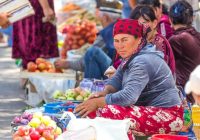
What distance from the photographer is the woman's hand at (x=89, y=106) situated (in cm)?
657

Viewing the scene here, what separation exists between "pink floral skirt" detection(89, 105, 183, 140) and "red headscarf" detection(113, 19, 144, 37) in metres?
0.65

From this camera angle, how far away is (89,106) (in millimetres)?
6570

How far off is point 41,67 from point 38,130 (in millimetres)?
3960

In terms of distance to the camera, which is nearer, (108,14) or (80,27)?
(108,14)

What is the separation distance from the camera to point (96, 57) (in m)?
9.30

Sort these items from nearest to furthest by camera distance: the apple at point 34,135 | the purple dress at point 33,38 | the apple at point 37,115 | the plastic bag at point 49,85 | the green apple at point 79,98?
the apple at point 34,135, the apple at point 37,115, the green apple at point 79,98, the plastic bag at point 49,85, the purple dress at point 33,38

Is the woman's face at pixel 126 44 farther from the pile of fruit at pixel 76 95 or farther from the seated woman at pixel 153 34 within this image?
the pile of fruit at pixel 76 95

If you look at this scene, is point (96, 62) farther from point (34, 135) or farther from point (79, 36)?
point (34, 135)

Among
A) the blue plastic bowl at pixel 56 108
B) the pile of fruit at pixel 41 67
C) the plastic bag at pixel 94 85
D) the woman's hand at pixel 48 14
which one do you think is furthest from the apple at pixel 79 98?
the woman's hand at pixel 48 14

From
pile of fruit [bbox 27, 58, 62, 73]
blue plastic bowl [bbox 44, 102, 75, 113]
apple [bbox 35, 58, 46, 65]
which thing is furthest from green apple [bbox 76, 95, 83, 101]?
apple [bbox 35, 58, 46, 65]

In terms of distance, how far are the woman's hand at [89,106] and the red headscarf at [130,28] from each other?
642 millimetres

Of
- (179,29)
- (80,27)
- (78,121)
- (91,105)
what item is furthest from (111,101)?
(80,27)

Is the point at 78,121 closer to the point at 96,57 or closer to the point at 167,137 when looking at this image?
the point at 167,137

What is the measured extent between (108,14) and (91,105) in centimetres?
320
